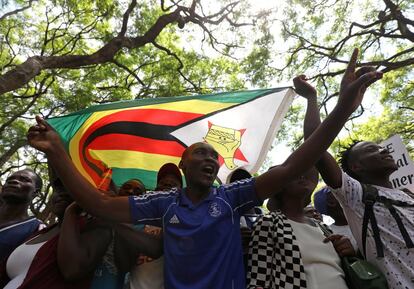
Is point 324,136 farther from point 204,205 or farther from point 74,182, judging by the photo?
point 74,182

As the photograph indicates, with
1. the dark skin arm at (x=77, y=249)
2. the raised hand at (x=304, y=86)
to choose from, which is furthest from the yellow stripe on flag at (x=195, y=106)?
the dark skin arm at (x=77, y=249)

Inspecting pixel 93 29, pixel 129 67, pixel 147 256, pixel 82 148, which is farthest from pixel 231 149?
pixel 93 29

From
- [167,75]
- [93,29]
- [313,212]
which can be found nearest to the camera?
[313,212]

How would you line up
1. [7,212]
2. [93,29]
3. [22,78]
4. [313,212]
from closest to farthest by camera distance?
[313,212] < [7,212] < [22,78] < [93,29]

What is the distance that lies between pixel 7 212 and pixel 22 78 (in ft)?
11.4

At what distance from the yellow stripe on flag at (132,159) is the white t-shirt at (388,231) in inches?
78.9

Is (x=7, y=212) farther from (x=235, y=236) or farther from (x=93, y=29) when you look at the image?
(x=93, y=29)

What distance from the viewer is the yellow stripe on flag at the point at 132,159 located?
12.4 ft

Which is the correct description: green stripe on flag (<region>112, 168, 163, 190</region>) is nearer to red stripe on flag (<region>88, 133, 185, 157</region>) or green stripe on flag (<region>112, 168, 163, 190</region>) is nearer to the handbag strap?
red stripe on flag (<region>88, 133, 185, 157</region>)

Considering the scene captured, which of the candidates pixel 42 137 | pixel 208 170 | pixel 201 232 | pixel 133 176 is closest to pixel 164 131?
pixel 133 176

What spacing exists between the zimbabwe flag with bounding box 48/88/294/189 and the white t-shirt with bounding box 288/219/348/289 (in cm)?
161

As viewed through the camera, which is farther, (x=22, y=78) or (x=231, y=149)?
A: (x=22, y=78)

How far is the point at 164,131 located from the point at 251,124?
3.28ft

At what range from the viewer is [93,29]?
392 inches
